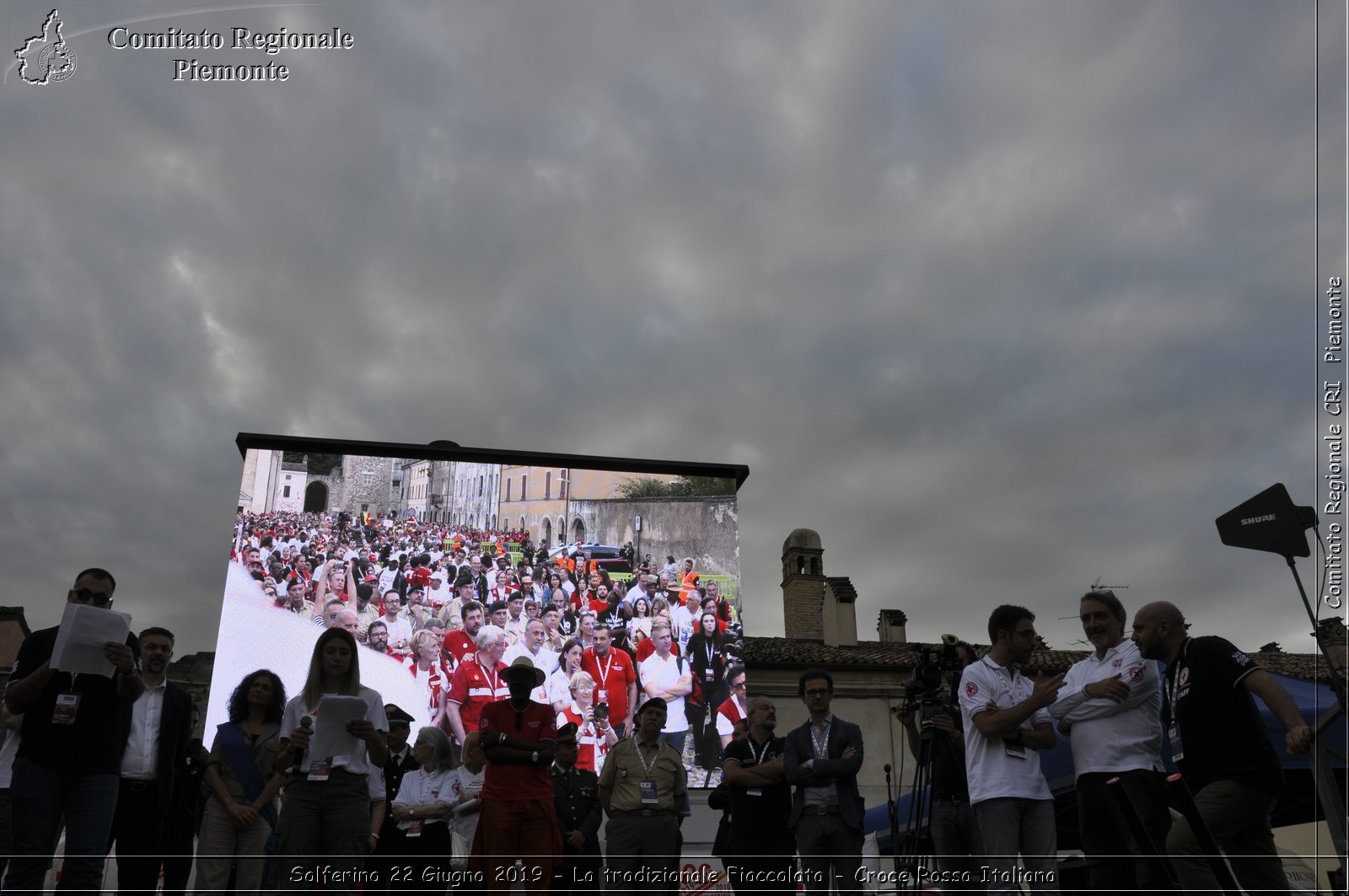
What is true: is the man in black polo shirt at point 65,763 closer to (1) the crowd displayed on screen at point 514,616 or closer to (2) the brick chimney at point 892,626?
(1) the crowd displayed on screen at point 514,616

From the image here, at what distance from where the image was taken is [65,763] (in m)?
→ 4.72

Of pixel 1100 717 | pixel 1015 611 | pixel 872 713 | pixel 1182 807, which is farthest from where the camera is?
pixel 872 713

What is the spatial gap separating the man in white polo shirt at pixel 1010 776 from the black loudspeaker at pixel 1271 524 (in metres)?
1.13

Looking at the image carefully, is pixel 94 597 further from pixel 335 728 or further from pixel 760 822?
pixel 760 822

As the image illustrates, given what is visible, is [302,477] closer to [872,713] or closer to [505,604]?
[505,604]

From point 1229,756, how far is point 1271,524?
3.80ft

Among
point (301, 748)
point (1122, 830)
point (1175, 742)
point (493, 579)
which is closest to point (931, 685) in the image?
point (1175, 742)

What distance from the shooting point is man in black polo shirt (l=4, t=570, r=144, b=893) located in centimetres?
461

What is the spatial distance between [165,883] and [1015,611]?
5.28m

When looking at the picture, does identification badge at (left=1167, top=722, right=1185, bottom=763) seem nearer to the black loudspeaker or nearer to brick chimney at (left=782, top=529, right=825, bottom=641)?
the black loudspeaker

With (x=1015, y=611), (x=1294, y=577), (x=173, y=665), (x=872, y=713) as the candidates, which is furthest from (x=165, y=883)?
(x=872, y=713)

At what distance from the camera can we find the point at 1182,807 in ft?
13.9

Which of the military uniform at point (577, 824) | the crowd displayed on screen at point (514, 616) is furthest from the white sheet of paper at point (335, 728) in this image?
the crowd displayed on screen at point (514, 616)

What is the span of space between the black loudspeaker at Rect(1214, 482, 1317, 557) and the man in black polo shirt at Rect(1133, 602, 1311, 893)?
1.74 ft
